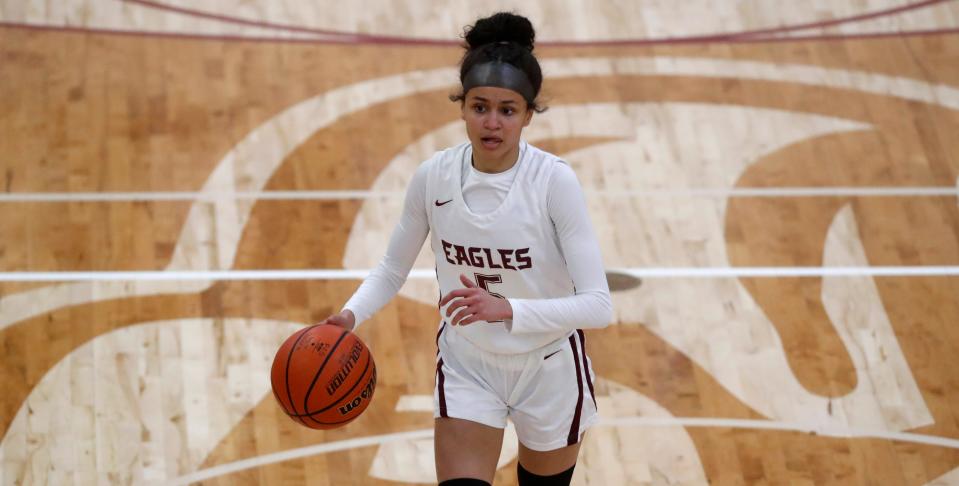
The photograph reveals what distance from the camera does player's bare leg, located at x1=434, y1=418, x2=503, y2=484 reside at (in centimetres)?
446

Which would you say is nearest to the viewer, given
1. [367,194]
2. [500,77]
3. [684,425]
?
[500,77]

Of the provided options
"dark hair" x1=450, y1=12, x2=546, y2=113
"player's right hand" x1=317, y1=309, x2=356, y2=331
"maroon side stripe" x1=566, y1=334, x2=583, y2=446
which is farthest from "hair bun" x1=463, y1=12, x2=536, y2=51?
"maroon side stripe" x1=566, y1=334, x2=583, y2=446

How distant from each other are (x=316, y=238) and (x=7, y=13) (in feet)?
9.63

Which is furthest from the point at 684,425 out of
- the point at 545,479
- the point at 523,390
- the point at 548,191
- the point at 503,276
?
the point at 548,191

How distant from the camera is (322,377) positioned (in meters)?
4.46

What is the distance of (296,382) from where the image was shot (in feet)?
14.7

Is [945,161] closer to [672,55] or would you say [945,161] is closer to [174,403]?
[672,55]

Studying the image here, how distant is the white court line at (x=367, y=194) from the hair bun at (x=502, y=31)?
3237 millimetres

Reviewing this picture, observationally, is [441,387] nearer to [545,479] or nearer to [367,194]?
[545,479]

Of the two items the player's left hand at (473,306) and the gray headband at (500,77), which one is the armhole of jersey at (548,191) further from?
the player's left hand at (473,306)

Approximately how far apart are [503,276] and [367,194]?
334 centimetres

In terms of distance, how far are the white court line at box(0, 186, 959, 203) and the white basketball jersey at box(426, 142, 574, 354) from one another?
125 inches

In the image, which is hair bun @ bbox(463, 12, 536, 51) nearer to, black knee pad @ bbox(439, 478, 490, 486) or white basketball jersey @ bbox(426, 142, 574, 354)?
white basketball jersey @ bbox(426, 142, 574, 354)

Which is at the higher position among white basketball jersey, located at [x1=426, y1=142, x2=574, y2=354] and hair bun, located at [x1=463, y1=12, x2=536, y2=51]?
hair bun, located at [x1=463, y1=12, x2=536, y2=51]
